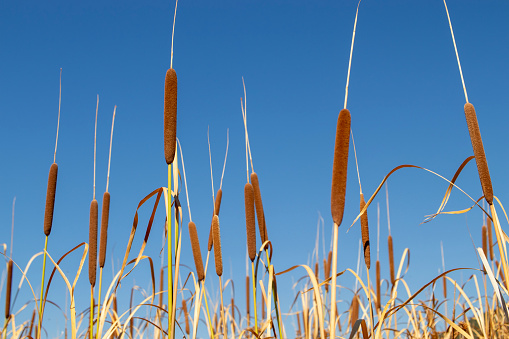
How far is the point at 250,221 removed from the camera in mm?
2490

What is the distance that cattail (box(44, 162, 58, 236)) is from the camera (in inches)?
109

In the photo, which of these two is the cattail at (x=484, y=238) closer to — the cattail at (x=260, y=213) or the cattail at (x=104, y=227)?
the cattail at (x=260, y=213)

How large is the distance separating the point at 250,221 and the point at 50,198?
3.90 feet

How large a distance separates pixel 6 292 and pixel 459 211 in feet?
9.09

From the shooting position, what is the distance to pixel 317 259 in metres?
5.00

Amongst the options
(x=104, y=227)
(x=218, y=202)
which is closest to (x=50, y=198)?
(x=104, y=227)

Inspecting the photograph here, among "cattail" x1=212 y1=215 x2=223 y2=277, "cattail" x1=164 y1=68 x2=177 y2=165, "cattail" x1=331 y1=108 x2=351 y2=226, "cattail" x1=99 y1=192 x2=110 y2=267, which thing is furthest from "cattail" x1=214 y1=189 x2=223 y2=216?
"cattail" x1=331 y1=108 x2=351 y2=226

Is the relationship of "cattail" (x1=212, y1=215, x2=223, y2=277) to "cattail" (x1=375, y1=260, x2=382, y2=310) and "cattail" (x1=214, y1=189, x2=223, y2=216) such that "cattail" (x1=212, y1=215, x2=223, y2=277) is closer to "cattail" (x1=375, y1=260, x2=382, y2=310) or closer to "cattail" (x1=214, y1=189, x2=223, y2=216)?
"cattail" (x1=214, y1=189, x2=223, y2=216)

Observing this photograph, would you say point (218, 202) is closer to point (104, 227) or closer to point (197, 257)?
point (197, 257)

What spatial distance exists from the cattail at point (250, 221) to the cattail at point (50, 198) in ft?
3.71

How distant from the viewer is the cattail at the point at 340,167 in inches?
63.9

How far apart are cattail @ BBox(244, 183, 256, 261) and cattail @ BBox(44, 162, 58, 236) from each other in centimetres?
113

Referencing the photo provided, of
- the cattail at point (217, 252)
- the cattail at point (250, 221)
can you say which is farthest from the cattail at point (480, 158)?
the cattail at point (217, 252)

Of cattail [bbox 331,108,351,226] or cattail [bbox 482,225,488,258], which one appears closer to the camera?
cattail [bbox 331,108,351,226]
